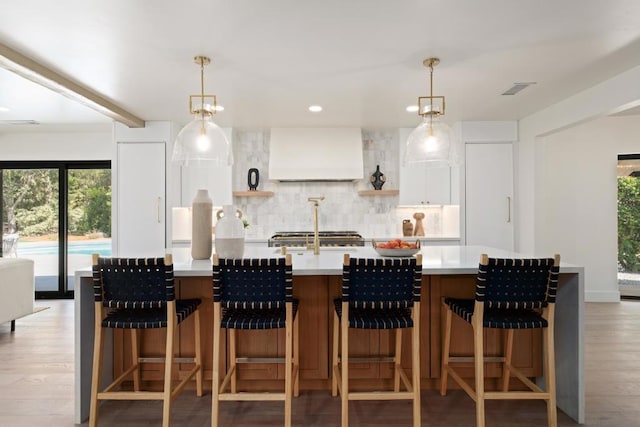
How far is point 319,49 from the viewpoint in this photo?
289 centimetres

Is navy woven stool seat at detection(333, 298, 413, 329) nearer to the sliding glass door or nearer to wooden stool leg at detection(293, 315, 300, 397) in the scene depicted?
wooden stool leg at detection(293, 315, 300, 397)

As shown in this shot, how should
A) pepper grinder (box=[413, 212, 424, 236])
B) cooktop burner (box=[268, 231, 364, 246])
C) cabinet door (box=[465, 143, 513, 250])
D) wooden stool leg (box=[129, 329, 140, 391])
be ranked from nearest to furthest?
wooden stool leg (box=[129, 329, 140, 391])
cooktop burner (box=[268, 231, 364, 246])
cabinet door (box=[465, 143, 513, 250])
pepper grinder (box=[413, 212, 424, 236])

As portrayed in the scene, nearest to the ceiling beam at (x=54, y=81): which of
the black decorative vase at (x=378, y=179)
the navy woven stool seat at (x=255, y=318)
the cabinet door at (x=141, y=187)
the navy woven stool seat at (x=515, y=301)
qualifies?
the cabinet door at (x=141, y=187)

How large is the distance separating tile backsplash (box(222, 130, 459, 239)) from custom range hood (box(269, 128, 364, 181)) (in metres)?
0.48

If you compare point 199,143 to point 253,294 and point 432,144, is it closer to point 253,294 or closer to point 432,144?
point 253,294

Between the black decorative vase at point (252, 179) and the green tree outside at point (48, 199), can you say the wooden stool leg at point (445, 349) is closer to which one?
the black decorative vase at point (252, 179)

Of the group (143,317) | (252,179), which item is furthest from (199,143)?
(252,179)

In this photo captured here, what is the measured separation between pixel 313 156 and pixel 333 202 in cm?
85

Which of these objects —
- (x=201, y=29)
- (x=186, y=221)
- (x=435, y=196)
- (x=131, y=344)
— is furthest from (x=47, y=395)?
(x=435, y=196)

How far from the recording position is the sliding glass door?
5.89m

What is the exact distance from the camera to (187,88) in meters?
3.72

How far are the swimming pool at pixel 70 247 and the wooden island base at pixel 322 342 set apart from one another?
382 centimetres

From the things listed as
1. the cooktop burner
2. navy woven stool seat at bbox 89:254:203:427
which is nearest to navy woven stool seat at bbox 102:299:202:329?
navy woven stool seat at bbox 89:254:203:427

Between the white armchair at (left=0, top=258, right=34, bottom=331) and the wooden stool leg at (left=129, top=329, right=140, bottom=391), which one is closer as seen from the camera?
the wooden stool leg at (left=129, top=329, right=140, bottom=391)
